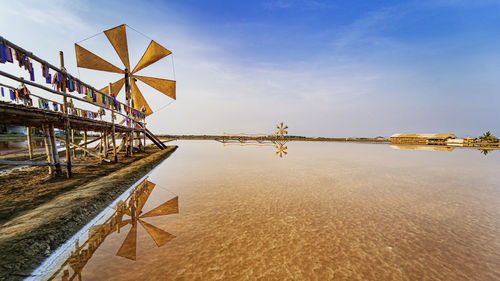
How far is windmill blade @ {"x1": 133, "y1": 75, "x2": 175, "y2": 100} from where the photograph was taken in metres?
17.1

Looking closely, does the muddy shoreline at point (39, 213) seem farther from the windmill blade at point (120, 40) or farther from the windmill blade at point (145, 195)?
the windmill blade at point (120, 40)

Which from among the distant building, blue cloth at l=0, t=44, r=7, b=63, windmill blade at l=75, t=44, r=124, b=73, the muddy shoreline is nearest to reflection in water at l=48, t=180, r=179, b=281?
the muddy shoreline

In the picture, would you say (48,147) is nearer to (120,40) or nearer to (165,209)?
(165,209)

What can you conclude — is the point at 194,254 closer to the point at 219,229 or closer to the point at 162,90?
the point at 219,229

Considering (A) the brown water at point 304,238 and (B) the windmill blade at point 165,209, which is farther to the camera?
(B) the windmill blade at point 165,209

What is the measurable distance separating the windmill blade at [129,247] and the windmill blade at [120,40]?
17.0 meters

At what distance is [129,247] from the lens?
10.5ft

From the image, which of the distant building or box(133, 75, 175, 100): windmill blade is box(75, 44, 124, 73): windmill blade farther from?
the distant building

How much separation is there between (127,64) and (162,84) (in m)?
3.07

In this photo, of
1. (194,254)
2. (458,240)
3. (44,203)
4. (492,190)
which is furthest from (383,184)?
(44,203)

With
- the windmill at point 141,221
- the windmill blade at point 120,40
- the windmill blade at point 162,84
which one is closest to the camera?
the windmill at point 141,221

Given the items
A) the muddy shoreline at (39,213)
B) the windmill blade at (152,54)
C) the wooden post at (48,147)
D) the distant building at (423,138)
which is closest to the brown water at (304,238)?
the muddy shoreline at (39,213)

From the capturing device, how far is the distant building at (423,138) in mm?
38031

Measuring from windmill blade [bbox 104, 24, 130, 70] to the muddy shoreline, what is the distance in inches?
478
